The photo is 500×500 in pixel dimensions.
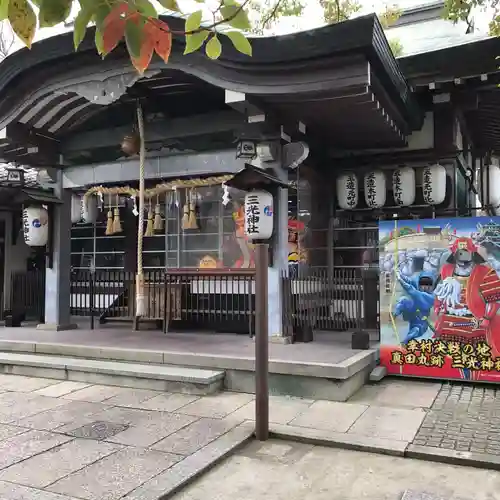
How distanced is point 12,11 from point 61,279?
8382mm

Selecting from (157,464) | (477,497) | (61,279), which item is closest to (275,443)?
(157,464)

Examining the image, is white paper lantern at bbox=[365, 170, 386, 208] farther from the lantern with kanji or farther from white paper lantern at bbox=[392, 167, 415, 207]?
the lantern with kanji

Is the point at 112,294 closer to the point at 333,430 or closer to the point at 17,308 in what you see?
the point at 17,308

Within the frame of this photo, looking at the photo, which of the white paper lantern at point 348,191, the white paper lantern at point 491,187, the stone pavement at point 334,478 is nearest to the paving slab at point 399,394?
the stone pavement at point 334,478

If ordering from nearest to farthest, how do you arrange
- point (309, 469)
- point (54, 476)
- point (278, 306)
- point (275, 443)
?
1. point (54, 476)
2. point (309, 469)
3. point (275, 443)
4. point (278, 306)

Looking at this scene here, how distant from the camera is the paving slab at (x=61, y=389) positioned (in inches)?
261

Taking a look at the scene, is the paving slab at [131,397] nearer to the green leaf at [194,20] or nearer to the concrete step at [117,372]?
the concrete step at [117,372]

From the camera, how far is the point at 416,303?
7.01 m

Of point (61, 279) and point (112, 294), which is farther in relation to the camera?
point (112, 294)

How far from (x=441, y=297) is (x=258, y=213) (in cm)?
287

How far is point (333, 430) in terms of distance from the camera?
514cm

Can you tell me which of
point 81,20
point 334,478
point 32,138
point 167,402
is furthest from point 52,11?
point 32,138

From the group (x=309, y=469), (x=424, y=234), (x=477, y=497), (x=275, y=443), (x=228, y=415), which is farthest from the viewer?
(x=424, y=234)

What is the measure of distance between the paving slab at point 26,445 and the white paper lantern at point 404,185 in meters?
7.36
